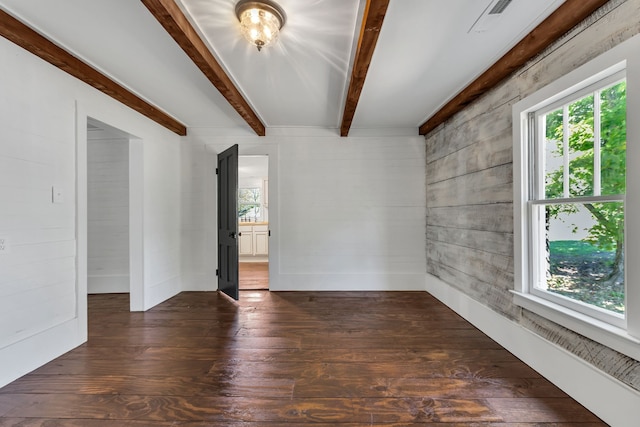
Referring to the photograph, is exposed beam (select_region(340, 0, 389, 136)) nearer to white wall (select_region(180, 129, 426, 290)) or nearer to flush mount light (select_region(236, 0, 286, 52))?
flush mount light (select_region(236, 0, 286, 52))

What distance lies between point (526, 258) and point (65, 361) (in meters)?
3.69

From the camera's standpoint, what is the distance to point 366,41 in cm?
188

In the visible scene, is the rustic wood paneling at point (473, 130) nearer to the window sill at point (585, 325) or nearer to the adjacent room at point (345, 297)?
the adjacent room at point (345, 297)

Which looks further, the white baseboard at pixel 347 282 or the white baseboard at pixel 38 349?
the white baseboard at pixel 347 282

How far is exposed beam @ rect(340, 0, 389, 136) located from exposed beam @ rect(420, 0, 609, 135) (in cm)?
110

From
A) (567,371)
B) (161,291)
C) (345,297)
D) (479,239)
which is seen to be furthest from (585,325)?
(161,291)

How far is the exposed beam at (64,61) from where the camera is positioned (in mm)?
1864

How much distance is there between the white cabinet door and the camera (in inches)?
273

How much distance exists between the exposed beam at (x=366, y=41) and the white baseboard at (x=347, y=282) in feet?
8.12

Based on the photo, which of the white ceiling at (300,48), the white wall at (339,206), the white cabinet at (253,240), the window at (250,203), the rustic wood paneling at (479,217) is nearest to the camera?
the white ceiling at (300,48)

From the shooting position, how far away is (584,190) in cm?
181

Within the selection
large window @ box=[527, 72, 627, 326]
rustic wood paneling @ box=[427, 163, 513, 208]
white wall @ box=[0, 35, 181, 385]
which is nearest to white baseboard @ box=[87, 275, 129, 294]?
white wall @ box=[0, 35, 181, 385]

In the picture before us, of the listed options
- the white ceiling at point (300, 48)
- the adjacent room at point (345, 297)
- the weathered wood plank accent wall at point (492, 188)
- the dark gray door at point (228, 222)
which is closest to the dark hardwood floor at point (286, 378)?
the adjacent room at point (345, 297)

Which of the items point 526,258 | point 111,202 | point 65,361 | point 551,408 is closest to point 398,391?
point 551,408
